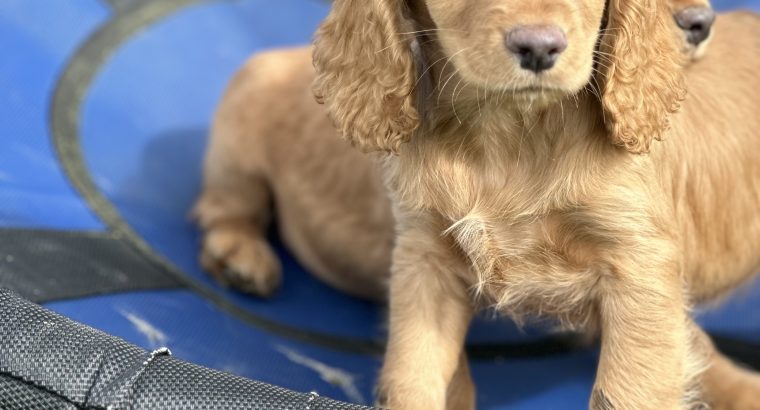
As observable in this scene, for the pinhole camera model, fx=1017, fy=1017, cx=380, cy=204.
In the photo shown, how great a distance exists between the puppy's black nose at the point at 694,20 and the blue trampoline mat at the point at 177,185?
1090mm

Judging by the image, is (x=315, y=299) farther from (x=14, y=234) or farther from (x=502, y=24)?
(x=502, y=24)

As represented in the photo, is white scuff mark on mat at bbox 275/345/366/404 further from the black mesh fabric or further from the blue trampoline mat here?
the black mesh fabric

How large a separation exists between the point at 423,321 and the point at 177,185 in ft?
6.20

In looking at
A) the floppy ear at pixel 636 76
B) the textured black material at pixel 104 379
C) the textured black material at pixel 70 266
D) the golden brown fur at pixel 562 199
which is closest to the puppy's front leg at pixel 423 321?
Answer: the golden brown fur at pixel 562 199

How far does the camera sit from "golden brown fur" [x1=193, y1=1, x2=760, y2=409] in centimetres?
226

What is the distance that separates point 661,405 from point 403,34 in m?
1.02

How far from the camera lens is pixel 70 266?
3104mm

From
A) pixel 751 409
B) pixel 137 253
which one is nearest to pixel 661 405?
pixel 751 409

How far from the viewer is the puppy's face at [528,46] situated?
193cm

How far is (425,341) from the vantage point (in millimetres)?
2447

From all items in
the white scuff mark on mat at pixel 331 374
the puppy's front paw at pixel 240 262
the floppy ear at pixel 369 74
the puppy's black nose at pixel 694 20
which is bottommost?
the white scuff mark on mat at pixel 331 374

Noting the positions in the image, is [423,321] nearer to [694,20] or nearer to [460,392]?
[460,392]

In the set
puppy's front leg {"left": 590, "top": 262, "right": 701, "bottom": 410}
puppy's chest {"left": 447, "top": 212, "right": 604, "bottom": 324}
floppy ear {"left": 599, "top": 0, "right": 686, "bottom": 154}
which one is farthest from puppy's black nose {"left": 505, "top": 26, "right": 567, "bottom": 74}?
puppy's front leg {"left": 590, "top": 262, "right": 701, "bottom": 410}

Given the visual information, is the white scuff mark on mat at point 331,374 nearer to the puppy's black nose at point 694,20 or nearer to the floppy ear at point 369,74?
the floppy ear at point 369,74
